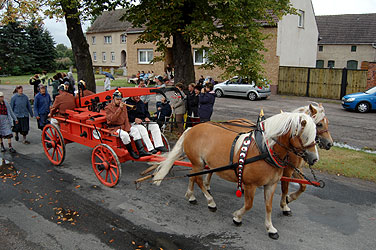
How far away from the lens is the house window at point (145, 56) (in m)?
33.0

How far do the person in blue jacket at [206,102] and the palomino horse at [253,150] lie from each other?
412 centimetres

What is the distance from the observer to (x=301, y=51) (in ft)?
89.9

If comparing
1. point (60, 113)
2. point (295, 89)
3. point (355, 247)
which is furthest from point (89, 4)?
point (295, 89)

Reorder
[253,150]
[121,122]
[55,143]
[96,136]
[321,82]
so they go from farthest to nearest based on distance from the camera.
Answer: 1. [321,82]
2. [55,143]
3. [96,136]
4. [121,122]
5. [253,150]

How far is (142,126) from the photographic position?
277 inches

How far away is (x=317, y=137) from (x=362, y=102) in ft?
47.7

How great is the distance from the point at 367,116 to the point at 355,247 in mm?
13642

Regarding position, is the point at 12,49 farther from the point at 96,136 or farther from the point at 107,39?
the point at 96,136

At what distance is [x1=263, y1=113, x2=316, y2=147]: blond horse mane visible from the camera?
432cm

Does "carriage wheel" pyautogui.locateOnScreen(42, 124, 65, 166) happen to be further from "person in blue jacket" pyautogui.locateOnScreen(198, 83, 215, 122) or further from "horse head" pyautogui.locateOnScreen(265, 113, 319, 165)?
"horse head" pyautogui.locateOnScreen(265, 113, 319, 165)

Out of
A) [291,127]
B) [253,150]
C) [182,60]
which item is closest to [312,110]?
[291,127]

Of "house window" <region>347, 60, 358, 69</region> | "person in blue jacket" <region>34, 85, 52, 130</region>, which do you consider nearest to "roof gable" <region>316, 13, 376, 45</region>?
"house window" <region>347, 60, 358, 69</region>

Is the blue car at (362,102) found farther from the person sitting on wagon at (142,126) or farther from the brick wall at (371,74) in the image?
the person sitting on wagon at (142,126)

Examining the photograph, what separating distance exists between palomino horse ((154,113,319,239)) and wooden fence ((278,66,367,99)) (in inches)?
761
